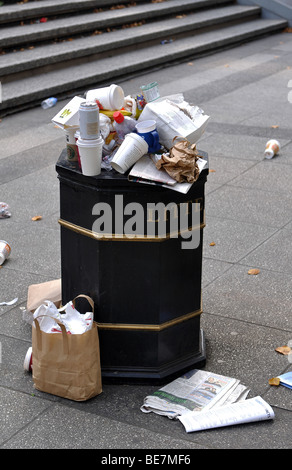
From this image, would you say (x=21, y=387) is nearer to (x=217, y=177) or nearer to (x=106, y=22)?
(x=217, y=177)

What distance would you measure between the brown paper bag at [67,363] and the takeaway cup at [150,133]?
890 mm

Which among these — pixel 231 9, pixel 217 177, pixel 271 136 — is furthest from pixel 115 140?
pixel 231 9

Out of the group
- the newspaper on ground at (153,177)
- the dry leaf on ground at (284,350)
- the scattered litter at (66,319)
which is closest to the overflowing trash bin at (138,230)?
the newspaper on ground at (153,177)

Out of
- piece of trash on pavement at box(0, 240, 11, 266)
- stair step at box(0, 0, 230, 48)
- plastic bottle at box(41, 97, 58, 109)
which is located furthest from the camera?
stair step at box(0, 0, 230, 48)

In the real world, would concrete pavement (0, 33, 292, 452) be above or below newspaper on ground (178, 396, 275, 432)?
below

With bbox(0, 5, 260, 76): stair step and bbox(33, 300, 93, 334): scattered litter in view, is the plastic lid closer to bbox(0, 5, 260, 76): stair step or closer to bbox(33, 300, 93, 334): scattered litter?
bbox(33, 300, 93, 334): scattered litter

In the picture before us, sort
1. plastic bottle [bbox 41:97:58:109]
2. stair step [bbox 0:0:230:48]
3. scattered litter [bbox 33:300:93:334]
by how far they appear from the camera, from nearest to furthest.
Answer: scattered litter [bbox 33:300:93:334] < plastic bottle [bbox 41:97:58:109] < stair step [bbox 0:0:230:48]

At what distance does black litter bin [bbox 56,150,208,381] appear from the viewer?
12.0 feet

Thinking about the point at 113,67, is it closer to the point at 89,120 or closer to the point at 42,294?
the point at 42,294

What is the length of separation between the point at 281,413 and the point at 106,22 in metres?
10.8

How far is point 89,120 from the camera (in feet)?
11.5

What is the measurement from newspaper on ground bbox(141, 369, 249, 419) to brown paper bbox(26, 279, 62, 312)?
3.33 ft

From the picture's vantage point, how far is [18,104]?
1001 cm

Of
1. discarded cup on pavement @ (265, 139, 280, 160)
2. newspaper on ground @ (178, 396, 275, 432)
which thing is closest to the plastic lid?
newspaper on ground @ (178, 396, 275, 432)
